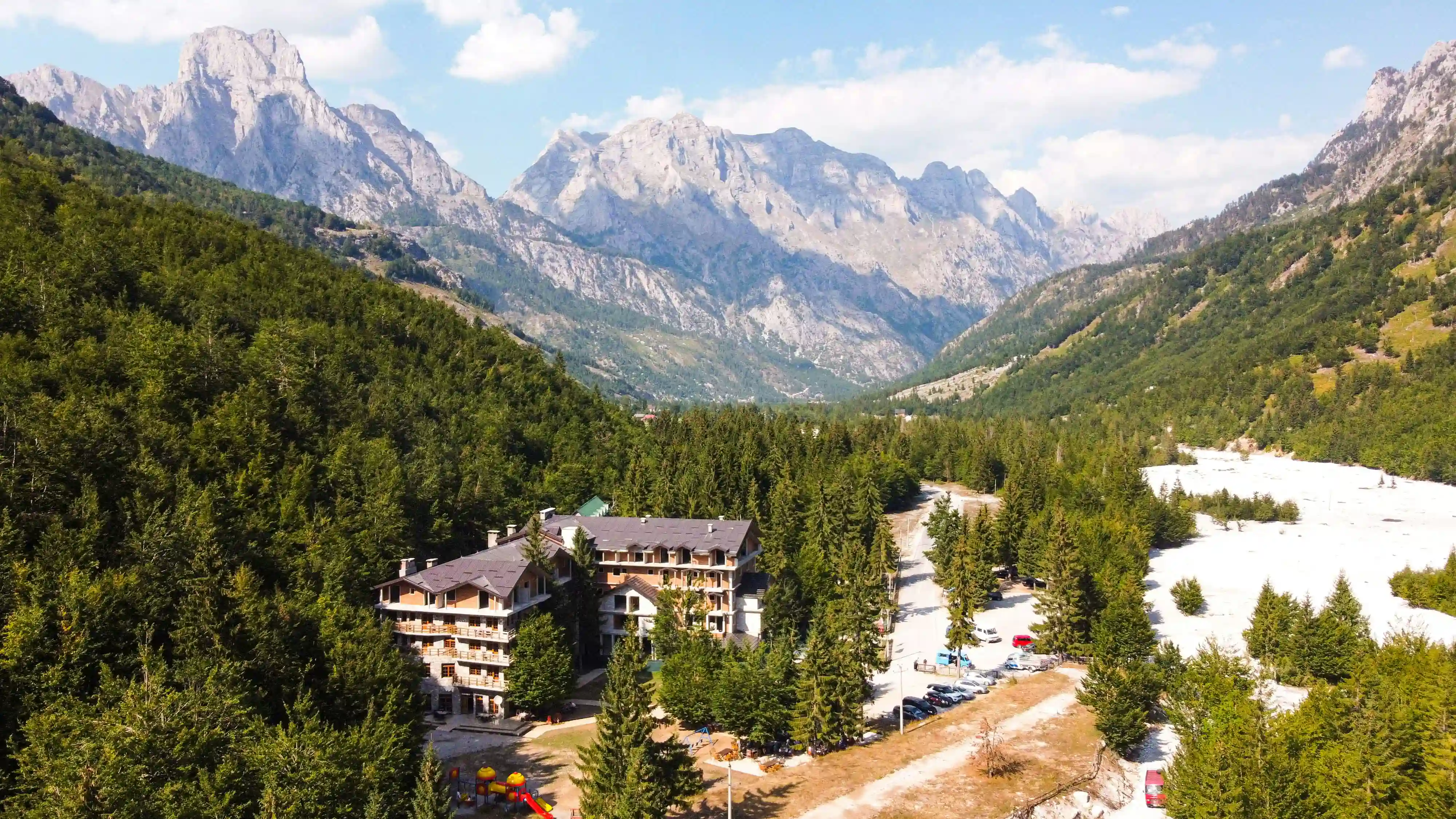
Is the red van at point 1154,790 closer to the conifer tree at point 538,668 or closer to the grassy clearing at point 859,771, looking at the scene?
the grassy clearing at point 859,771

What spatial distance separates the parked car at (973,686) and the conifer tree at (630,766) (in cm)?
3408

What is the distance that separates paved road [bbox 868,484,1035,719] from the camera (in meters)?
78.8

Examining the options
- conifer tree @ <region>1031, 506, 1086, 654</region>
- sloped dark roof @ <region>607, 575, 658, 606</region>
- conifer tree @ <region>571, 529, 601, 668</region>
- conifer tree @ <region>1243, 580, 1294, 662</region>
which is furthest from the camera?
Answer: conifer tree @ <region>1031, 506, 1086, 654</region>

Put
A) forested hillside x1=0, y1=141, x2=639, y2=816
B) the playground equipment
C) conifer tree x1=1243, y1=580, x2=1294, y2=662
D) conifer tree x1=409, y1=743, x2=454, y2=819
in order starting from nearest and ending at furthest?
conifer tree x1=409, y1=743, x2=454, y2=819, forested hillside x1=0, y1=141, x2=639, y2=816, the playground equipment, conifer tree x1=1243, y1=580, x2=1294, y2=662

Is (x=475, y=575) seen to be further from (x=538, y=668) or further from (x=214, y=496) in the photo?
(x=214, y=496)

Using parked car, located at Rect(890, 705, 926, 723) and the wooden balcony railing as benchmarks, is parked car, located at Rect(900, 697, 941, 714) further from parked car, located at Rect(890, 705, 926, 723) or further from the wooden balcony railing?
the wooden balcony railing

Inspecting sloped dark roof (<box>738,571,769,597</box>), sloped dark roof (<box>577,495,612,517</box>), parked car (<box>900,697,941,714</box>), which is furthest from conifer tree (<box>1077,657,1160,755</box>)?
sloped dark roof (<box>577,495,612,517</box>)

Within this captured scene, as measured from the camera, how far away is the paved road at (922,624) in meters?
78.8

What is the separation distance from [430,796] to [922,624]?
224ft

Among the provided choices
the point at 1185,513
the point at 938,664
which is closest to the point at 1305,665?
the point at 938,664

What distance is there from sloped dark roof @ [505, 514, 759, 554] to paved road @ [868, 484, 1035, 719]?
18.8 metres

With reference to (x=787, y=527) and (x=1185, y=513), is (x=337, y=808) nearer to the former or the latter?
(x=787, y=527)

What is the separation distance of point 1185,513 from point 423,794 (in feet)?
444

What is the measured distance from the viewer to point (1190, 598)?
105 metres
